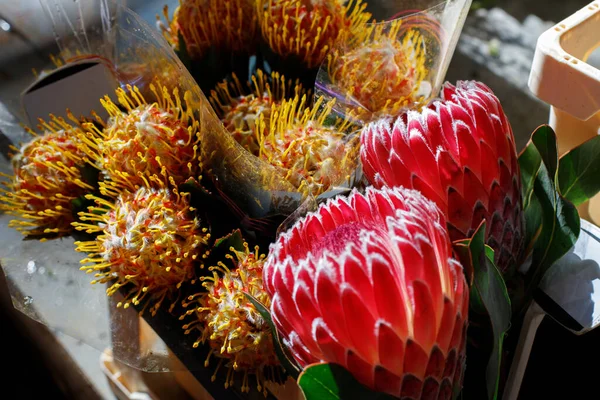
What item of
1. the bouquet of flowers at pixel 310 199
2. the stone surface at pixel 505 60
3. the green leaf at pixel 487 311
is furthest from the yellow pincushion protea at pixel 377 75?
the stone surface at pixel 505 60

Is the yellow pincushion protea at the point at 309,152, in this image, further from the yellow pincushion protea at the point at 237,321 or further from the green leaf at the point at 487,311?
the green leaf at the point at 487,311

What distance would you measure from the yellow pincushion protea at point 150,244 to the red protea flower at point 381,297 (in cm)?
23

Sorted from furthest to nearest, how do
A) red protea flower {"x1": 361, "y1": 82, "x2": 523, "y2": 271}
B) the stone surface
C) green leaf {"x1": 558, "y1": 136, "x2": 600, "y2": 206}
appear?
the stone surface, green leaf {"x1": 558, "y1": 136, "x2": 600, "y2": 206}, red protea flower {"x1": 361, "y1": 82, "x2": 523, "y2": 271}

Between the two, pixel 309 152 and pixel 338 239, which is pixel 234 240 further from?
pixel 338 239

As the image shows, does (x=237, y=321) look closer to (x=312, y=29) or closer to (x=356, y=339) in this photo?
(x=356, y=339)

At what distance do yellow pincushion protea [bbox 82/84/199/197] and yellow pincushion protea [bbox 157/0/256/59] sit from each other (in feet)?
0.49

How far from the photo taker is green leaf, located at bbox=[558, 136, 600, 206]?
1.87 ft

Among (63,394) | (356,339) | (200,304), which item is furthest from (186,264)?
(63,394)

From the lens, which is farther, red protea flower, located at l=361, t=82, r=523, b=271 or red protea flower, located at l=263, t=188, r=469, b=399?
red protea flower, located at l=361, t=82, r=523, b=271

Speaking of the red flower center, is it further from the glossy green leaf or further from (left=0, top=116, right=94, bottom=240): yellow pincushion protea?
(left=0, top=116, right=94, bottom=240): yellow pincushion protea

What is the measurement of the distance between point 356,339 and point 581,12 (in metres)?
0.52

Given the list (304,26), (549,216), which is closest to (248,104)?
(304,26)

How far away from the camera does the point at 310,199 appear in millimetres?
579

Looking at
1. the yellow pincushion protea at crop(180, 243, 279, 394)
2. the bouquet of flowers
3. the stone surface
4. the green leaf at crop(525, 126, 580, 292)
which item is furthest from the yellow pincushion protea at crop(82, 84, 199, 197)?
the stone surface
